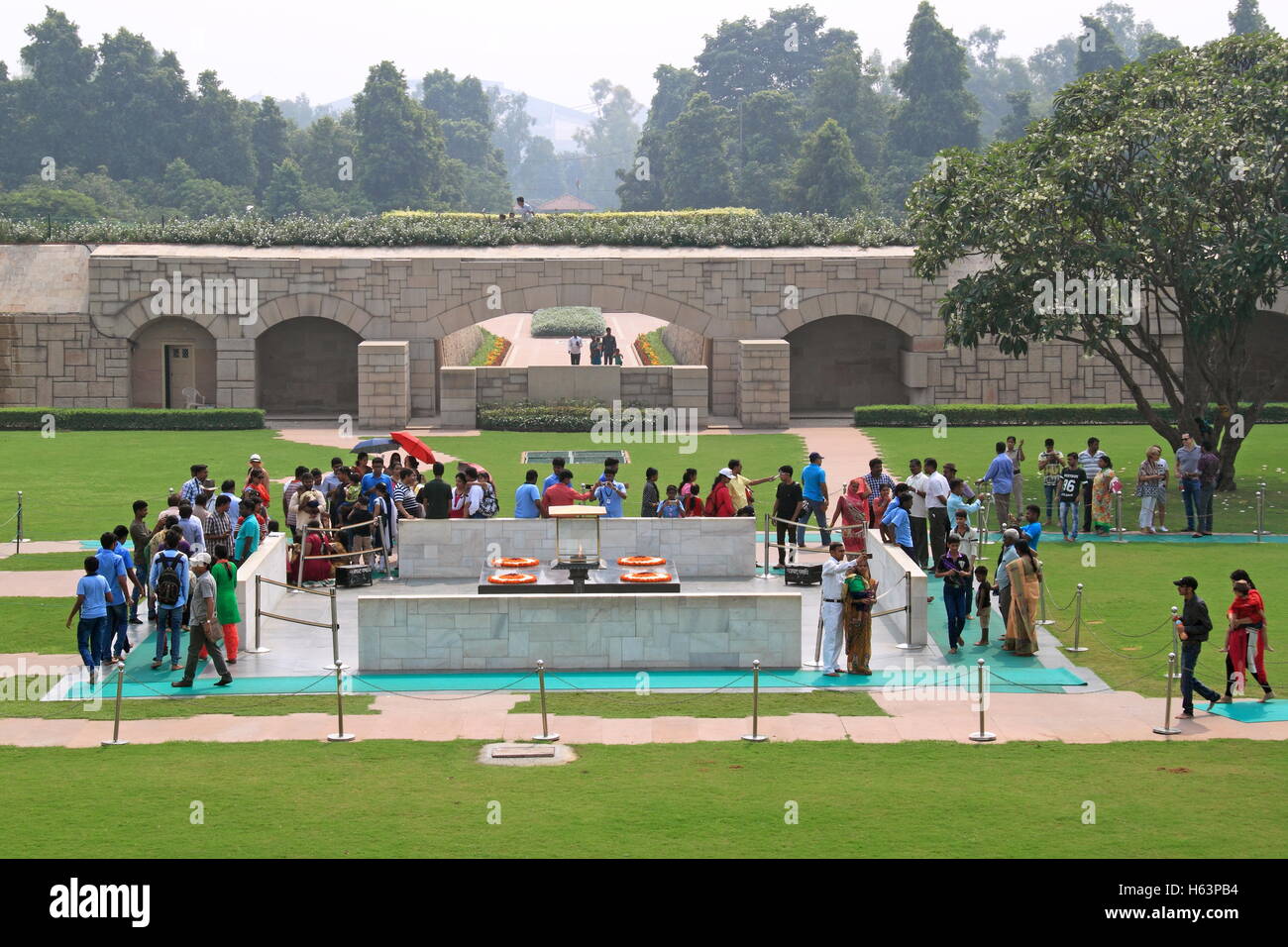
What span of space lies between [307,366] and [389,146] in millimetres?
51155

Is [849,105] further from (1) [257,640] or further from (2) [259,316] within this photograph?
(1) [257,640]

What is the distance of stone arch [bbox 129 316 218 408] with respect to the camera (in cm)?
4041

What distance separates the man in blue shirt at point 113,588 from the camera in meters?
17.1

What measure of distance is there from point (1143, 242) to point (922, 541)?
9.66 meters

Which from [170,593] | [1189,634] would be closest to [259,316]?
[170,593]

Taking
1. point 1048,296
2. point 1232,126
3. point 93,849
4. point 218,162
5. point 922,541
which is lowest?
point 93,849

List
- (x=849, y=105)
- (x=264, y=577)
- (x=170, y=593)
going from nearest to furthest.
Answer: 1. (x=170, y=593)
2. (x=264, y=577)
3. (x=849, y=105)

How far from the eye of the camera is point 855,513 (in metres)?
21.7

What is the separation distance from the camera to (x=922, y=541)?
70.8 feet

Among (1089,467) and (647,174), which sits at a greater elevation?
(647,174)

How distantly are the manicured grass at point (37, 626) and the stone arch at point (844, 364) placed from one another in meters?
24.6

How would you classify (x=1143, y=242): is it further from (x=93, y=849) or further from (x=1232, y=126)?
(x=93, y=849)

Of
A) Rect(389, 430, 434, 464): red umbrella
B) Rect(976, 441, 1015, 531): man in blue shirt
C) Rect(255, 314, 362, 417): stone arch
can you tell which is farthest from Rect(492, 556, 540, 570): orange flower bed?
Rect(255, 314, 362, 417): stone arch

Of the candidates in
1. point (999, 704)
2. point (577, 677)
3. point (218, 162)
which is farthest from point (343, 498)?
point (218, 162)
